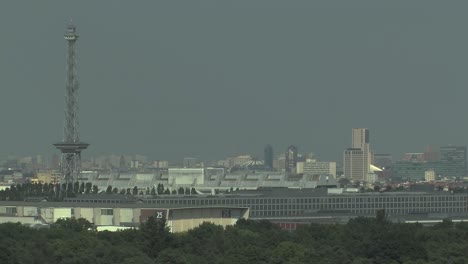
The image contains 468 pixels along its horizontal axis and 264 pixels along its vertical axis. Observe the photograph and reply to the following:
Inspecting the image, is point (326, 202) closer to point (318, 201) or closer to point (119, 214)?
point (318, 201)

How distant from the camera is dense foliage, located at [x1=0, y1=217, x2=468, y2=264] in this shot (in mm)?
54219

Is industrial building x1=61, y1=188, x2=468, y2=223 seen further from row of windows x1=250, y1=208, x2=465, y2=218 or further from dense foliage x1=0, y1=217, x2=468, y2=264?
dense foliage x1=0, y1=217, x2=468, y2=264

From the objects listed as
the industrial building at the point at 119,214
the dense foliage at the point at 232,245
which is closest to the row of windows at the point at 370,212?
the industrial building at the point at 119,214

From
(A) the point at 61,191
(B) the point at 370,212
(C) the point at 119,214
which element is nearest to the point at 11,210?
(C) the point at 119,214

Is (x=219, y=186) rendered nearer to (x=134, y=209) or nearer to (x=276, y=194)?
(x=276, y=194)

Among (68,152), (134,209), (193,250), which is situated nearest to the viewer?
(193,250)

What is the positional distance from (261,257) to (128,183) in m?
78.8

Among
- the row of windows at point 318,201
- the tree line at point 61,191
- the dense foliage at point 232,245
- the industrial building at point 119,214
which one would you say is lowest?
the dense foliage at point 232,245

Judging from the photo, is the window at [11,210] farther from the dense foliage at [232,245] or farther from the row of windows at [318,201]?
the dense foliage at [232,245]

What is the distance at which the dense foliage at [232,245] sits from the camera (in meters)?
54.2

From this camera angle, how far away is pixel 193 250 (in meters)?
58.5

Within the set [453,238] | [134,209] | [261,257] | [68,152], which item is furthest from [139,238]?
[68,152]

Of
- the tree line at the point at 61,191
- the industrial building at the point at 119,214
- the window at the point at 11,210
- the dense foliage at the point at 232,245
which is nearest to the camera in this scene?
the dense foliage at the point at 232,245

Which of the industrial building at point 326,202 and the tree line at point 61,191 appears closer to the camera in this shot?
the industrial building at point 326,202
